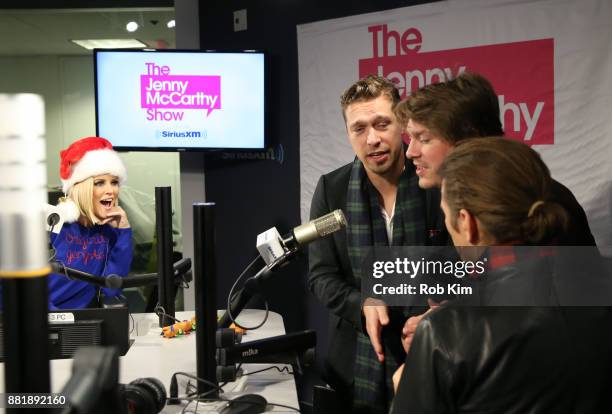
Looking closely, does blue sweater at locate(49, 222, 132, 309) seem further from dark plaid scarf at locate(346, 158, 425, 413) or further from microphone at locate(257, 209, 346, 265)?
microphone at locate(257, 209, 346, 265)

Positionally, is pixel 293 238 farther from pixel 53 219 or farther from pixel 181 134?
pixel 181 134

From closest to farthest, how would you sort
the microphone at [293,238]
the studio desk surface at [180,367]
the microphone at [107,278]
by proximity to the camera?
the microphone at [293,238] < the studio desk surface at [180,367] < the microphone at [107,278]

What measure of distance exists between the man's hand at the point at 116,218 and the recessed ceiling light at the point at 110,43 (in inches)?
122

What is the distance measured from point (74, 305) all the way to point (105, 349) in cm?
225

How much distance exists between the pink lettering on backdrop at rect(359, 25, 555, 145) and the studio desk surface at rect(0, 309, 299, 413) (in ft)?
5.37

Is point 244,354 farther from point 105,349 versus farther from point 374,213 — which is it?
point 105,349

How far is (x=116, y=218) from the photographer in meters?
2.66

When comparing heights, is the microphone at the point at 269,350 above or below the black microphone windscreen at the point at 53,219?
below

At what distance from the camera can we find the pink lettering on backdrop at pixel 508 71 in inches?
122

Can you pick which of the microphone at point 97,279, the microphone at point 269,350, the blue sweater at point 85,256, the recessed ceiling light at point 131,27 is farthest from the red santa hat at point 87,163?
the recessed ceiling light at point 131,27

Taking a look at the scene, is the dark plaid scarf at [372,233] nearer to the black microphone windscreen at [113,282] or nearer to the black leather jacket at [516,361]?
the black microphone windscreen at [113,282]

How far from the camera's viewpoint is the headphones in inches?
54.6

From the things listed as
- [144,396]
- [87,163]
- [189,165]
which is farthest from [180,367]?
[189,165]

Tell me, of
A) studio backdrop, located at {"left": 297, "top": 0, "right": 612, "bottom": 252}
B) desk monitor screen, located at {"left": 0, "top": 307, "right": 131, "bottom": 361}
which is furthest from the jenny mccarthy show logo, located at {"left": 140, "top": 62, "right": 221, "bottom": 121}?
desk monitor screen, located at {"left": 0, "top": 307, "right": 131, "bottom": 361}
